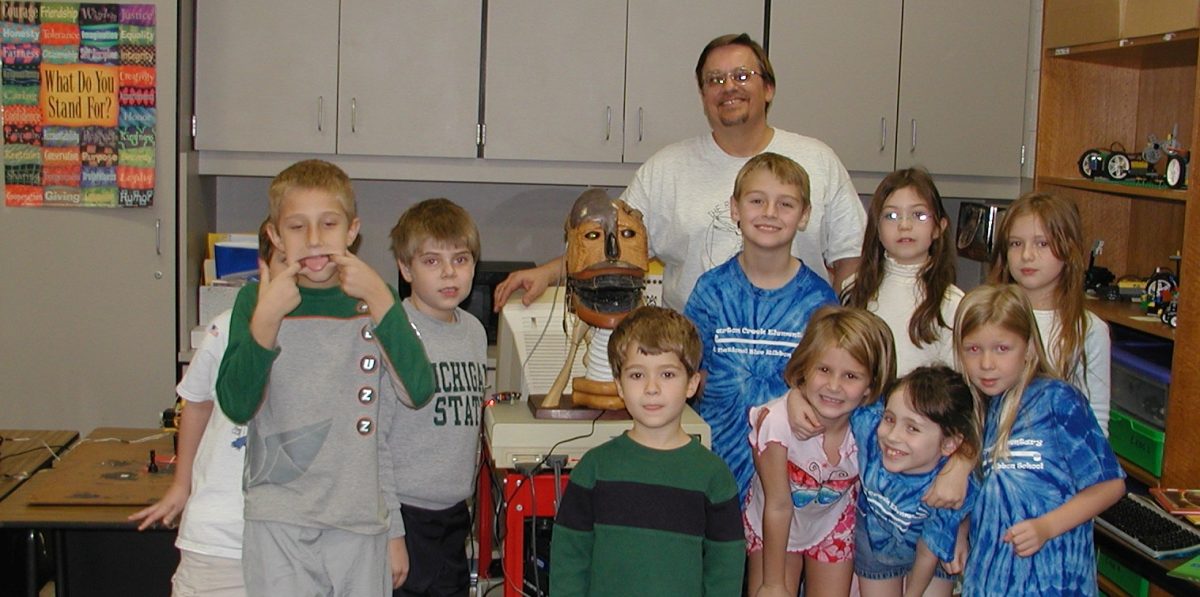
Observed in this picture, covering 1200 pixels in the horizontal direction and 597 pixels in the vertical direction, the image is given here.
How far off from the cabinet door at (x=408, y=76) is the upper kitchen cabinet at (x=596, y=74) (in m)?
0.07

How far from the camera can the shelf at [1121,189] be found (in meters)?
3.04

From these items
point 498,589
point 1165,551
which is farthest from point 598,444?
point 1165,551

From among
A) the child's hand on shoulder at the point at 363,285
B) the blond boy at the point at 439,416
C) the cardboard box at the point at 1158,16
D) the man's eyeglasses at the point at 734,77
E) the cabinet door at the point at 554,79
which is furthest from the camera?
the cabinet door at the point at 554,79

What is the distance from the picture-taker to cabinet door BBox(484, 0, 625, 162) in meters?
3.59

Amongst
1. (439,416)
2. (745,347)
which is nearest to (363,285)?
(439,416)

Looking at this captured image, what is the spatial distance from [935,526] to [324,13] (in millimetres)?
2303

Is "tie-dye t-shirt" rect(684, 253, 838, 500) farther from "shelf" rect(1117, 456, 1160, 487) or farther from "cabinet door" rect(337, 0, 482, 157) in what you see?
"cabinet door" rect(337, 0, 482, 157)

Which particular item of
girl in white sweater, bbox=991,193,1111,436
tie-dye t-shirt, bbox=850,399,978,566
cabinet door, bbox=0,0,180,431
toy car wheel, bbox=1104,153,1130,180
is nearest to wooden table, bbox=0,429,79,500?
cabinet door, bbox=0,0,180,431

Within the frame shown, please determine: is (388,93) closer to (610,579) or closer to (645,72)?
(645,72)

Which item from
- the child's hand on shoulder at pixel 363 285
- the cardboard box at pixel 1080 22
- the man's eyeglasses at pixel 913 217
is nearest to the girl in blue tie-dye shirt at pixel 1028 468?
the man's eyeglasses at pixel 913 217

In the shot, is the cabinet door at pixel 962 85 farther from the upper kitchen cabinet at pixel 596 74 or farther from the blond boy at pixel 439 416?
the blond boy at pixel 439 416

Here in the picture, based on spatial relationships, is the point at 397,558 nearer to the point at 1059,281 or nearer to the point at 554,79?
the point at 1059,281

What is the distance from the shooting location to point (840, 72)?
3742mm

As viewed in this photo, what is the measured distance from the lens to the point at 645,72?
3.64 metres
